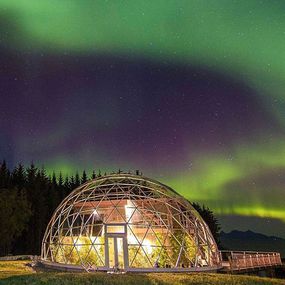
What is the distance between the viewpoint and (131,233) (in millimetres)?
24734

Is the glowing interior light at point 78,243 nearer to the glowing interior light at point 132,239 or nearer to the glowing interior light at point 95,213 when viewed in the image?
the glowing interior light at point 95,213

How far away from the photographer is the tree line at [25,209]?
46203 millimetres

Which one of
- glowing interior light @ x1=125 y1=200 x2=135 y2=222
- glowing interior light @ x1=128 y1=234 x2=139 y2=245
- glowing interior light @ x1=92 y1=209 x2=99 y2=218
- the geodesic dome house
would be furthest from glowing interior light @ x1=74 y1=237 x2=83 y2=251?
glowing interior light @ x1=125 y1=200 x2=135 y2=222

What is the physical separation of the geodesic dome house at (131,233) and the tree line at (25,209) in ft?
60.3

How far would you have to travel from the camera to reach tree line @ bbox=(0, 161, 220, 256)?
46203mm

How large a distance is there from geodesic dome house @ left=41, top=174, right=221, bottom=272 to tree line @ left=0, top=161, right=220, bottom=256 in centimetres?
1838

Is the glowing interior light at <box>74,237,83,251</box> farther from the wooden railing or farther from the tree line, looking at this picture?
the tree line

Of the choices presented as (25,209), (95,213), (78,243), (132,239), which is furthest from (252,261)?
(25,209)

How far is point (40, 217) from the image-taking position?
57031 mm

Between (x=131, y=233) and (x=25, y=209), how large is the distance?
93.9ft

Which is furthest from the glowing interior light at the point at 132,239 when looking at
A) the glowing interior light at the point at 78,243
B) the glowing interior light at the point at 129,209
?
the glowing interior light at the point at 78,243

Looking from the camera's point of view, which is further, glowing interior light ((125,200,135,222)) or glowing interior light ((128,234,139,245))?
glowing interior light ((125,200,135,222))

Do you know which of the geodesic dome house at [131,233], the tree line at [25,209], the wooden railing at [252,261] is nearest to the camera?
the geodesic dome house at [131,233]

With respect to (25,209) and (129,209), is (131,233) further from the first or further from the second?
(25,209)
